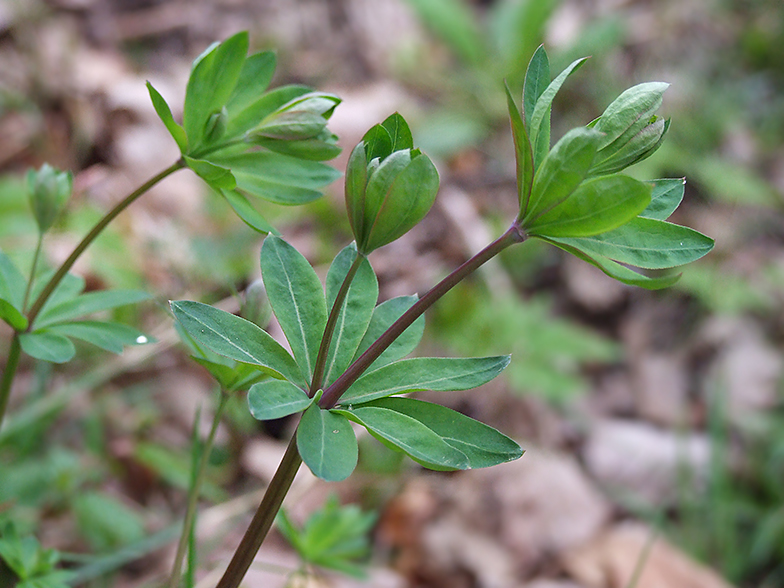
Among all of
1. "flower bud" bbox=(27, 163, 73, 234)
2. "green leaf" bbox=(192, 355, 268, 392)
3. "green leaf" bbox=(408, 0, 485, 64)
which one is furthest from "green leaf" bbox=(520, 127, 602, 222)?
"green leaf" bbox=(408, 0, 485, 64)

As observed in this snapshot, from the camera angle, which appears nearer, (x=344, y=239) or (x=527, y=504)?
(x=527, y=504)

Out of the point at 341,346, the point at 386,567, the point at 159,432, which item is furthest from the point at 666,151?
the point at 341,346

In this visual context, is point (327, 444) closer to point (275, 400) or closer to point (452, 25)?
point (275, 400)

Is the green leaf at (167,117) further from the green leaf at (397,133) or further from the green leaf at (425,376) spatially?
the green leaf at (425,376)

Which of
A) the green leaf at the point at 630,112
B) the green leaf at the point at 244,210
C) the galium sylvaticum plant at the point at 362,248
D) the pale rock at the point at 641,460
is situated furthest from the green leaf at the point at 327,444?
the pale rock at the point at 641,460

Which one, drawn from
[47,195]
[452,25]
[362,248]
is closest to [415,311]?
[362,248]

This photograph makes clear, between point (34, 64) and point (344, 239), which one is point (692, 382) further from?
point (34, 64)

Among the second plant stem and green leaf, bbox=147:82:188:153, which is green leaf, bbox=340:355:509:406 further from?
green leaf, bbox=147:82:188:153
